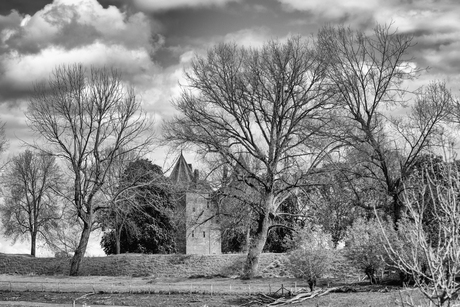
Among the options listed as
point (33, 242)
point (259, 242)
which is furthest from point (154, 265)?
point (33, 242)

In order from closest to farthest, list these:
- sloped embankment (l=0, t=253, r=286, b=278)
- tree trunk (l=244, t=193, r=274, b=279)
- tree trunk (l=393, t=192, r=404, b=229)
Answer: tree trunk (l=393, t=192, r=404, b=229)
tree trunk (l=244, t=193, r=274, b=279)
sloped embankment (l=0, t=253, r=286, b=278)

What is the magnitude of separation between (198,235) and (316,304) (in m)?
44.2

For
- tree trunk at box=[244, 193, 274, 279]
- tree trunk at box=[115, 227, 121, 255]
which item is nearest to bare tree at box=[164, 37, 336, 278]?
tree trunk at box=[244, 193, 274, 279]

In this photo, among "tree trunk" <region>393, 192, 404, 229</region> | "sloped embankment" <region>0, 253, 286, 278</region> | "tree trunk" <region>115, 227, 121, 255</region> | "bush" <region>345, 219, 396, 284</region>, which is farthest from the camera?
"tree trunk" <region>115, 227, 121, 255</region>

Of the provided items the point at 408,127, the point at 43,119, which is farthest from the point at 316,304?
the point at 43,119

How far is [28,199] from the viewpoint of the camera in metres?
47.8

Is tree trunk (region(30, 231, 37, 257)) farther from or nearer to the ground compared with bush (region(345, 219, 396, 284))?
farther from the ground

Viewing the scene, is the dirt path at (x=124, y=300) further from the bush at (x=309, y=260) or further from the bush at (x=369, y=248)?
the bush at (x=369, y=248)

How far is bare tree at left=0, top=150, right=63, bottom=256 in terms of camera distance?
155ft

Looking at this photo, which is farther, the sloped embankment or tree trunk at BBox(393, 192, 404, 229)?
the sloped embankment

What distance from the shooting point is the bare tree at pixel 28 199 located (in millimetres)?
47312

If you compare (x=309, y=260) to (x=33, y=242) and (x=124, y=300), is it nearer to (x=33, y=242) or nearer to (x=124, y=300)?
(x=124, y=300)

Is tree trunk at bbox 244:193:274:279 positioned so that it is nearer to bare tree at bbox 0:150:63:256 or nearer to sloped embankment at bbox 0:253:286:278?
sloped embankment at bbox 0:253:286:278

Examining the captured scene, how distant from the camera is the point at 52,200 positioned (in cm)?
4834
